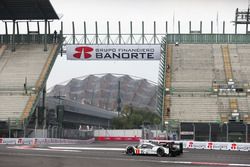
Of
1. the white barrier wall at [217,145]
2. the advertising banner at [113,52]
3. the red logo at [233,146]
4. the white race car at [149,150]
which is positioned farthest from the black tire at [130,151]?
the advertising banner at [113,52]

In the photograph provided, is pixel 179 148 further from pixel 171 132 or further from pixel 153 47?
pixel 153 47

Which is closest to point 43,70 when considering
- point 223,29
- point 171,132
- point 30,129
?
point 30,129

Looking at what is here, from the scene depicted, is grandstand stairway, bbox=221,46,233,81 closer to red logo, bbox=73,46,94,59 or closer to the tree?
red logo, bbox=73,46,94,59

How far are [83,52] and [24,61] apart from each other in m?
9.47

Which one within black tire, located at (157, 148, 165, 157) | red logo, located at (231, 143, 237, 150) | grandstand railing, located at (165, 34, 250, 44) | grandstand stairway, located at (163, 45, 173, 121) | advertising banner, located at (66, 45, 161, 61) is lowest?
red logo, located at (231, 143, 237, 150)

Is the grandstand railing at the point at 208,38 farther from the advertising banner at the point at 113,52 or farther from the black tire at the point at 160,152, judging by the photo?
the black tire at the point at 160,152

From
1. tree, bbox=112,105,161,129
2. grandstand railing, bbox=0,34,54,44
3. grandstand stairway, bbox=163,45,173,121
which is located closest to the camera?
grandstand stairway, bbox=163,45,173,121

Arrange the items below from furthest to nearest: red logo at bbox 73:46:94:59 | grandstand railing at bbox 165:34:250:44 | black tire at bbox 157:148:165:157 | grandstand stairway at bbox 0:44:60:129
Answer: grandstand railing at bbox 165:34:250:44 → red logo at bbox 73:46:94:59 → grandstand stairway at bbox 0:44:60:129 → black tire at bbox 157:148:165:157

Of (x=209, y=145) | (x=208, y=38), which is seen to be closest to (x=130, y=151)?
(x=209, y=145)

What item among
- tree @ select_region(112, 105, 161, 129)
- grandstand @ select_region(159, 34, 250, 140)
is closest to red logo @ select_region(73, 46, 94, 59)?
grandstand @ select_region(159, 34, 250, 140)

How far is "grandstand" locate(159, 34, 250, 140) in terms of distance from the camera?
6888cm

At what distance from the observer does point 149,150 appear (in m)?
39.3

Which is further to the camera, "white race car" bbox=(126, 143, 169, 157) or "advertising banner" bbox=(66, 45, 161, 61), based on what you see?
"advertising banner" bbox=(66, 45, 161, 61)

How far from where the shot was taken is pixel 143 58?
269ft
